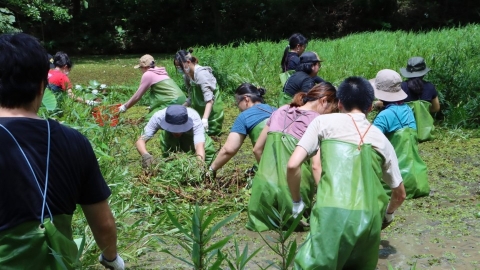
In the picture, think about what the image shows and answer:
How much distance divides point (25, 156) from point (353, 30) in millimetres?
23472

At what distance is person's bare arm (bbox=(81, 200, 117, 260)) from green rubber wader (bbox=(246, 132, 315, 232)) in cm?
206

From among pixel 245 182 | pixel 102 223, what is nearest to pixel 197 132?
pixel 245 182

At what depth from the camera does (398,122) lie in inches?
198

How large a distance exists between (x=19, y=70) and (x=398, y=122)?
11.7 ft

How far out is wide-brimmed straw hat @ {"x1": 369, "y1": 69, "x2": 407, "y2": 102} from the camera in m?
4.97

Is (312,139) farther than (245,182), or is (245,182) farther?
(245,182)

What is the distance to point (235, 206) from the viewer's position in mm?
5027

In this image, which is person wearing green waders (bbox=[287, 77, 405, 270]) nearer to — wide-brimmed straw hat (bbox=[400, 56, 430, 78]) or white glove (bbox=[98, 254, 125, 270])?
white glove (bbox=[98, 254, 125, 270])

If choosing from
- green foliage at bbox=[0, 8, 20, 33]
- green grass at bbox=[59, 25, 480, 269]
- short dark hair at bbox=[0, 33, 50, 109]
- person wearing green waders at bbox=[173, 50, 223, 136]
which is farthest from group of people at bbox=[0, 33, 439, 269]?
green foliage at bbox=[0, 8, 20, 33]

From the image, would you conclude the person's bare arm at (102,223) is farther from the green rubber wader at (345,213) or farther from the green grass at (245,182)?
the green rubber wader at (345,213)

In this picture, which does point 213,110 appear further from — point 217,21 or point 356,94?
point 217,21

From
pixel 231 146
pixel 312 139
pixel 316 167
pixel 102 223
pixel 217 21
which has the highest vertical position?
pixel 102 223

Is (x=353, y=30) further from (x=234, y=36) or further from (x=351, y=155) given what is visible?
(x=351, y=155)

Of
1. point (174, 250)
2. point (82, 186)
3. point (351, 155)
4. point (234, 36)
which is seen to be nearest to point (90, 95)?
point (174, 250)
